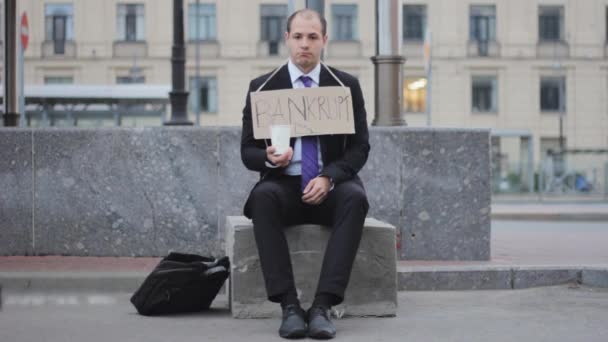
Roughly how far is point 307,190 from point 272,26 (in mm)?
37487

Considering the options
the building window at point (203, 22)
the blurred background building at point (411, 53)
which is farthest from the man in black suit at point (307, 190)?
the building window at point (203, 22)

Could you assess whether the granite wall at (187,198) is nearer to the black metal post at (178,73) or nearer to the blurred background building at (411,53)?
the black metal post at (178,73)

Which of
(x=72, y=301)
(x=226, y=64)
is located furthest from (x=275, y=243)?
(x=226, y=64)

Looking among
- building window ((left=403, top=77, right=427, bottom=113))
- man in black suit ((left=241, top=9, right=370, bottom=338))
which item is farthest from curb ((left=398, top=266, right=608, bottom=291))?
building window ((left=403, top=77, right=427, bottom=113))

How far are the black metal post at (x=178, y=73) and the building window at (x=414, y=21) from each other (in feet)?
93.0

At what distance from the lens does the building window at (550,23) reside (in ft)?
140

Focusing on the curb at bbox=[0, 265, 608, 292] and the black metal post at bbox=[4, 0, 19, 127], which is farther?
the black metal post at bbox=[4, 0, 19, 127]

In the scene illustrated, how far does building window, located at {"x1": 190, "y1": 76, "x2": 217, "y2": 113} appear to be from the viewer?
42219mm

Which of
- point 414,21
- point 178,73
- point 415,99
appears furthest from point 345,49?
point 178,73

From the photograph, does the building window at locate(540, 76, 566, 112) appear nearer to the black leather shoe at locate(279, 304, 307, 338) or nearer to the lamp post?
the lamp post

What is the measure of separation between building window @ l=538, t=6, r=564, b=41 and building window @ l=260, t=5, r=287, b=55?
1070 cm

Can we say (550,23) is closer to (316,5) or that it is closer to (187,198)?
(316,5)

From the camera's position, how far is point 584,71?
42844mm

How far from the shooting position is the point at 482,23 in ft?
140
